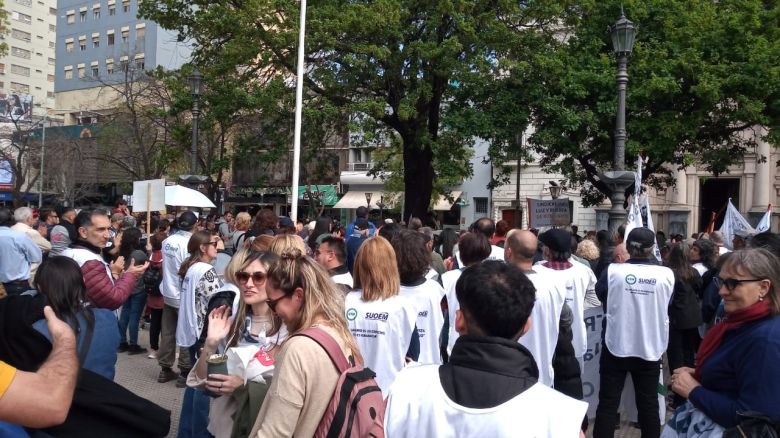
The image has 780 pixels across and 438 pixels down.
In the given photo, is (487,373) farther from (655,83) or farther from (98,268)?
(655,83)

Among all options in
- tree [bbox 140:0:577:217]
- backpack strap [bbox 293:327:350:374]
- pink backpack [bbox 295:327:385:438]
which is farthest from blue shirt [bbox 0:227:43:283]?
tree [bbox 140:0:577:217]

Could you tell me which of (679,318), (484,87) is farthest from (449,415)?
(484,87)

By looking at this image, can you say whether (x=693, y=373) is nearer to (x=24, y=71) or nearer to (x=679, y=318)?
(x=679, y=318)

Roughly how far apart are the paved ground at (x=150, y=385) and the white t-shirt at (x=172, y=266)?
0.97 meters

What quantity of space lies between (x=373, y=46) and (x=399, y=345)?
12115 millimetres

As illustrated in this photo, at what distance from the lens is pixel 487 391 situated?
2076 millimetres

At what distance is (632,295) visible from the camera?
206 inches

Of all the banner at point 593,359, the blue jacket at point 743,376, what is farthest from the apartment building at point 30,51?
the blue jacket at point 743,376

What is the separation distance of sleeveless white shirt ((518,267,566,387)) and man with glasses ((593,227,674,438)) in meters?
0.89

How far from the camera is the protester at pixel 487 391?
6.70 ft

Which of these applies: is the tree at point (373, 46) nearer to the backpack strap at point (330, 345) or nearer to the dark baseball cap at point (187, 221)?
the dark baseball cap at point (187, 221)

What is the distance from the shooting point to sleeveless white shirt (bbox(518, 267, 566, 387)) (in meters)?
4.44

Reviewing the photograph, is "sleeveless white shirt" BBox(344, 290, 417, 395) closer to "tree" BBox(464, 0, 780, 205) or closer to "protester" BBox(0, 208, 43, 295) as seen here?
"protester" BBox(0, 208, 43, 295)

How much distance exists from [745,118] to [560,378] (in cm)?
1611
